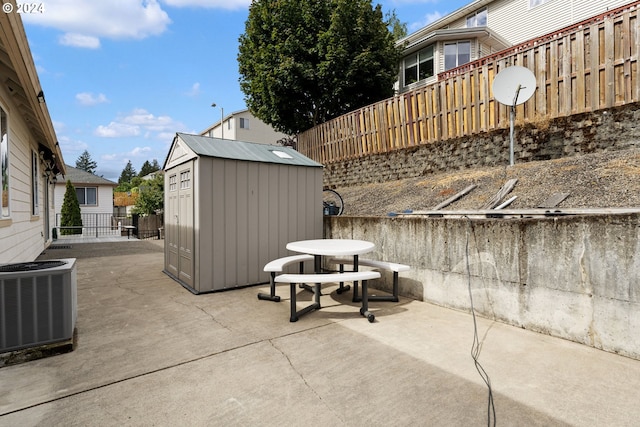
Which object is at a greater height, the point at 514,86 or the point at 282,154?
the point at 514,86

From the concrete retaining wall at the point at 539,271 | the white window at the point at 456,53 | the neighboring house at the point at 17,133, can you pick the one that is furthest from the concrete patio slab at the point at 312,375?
the white window at the point at 456,53

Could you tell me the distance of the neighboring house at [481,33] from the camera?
1241 centimetres

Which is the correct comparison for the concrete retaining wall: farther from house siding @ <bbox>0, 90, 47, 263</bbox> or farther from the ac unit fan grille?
house siding @ <bbox>0, 90, 47, 263</bbox>

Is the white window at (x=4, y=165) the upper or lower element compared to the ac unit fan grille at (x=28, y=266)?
upper

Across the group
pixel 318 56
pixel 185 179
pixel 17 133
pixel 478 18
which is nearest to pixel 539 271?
pixel 185 179

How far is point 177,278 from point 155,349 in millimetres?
2755

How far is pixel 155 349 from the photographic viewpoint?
2.64 m

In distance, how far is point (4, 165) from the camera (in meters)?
4.20

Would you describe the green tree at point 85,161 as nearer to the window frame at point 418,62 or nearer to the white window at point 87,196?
the white window at point 87,196

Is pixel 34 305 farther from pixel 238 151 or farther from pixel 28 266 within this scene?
pixel 238 151

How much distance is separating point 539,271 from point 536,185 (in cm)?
229

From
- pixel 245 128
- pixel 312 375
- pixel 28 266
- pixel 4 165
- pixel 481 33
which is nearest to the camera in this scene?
pixel 312 375

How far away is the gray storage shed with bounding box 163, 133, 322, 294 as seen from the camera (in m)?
4.41

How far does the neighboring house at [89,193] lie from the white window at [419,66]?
1785 cm
